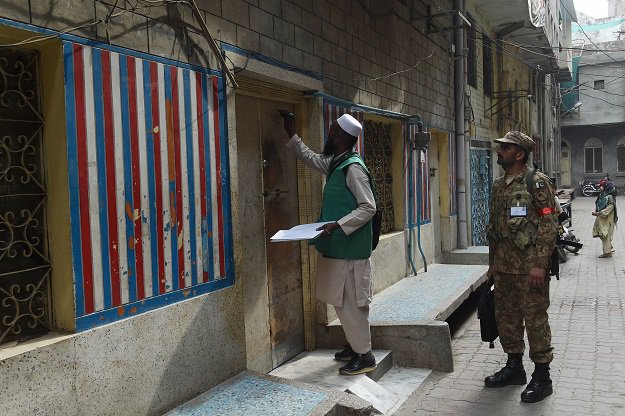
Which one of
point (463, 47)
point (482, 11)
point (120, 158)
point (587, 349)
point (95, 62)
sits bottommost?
point (587, 349)

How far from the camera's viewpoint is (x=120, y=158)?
3086mm

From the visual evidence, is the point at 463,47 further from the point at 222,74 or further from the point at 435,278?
the point at 222,74

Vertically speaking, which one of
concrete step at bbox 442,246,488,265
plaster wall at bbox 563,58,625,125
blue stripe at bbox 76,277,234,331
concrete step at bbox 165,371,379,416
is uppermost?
plaster wall at bbox 563,58,625,125

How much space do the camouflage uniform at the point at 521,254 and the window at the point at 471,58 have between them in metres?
7.29

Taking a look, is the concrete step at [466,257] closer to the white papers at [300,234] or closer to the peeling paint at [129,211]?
the white papers at [300,234]

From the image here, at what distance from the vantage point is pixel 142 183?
10.6 ft

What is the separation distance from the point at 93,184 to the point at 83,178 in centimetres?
7

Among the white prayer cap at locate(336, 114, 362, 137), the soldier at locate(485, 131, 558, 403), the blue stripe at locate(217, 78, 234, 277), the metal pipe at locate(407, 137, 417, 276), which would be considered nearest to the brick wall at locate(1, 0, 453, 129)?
the blue stripe at locate(217, 78, 234, 277)

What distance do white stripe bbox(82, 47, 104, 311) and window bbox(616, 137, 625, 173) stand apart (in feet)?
116

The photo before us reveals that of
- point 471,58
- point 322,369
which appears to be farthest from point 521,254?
point 471,58

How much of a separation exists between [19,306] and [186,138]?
1.38m

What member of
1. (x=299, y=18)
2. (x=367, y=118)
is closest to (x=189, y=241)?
(x=299, y=18)

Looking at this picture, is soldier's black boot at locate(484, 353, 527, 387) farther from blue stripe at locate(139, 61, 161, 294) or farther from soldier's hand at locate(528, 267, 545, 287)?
blue stripe at locate(139, 61, 161, 294)

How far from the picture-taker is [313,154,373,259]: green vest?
4.12 m
